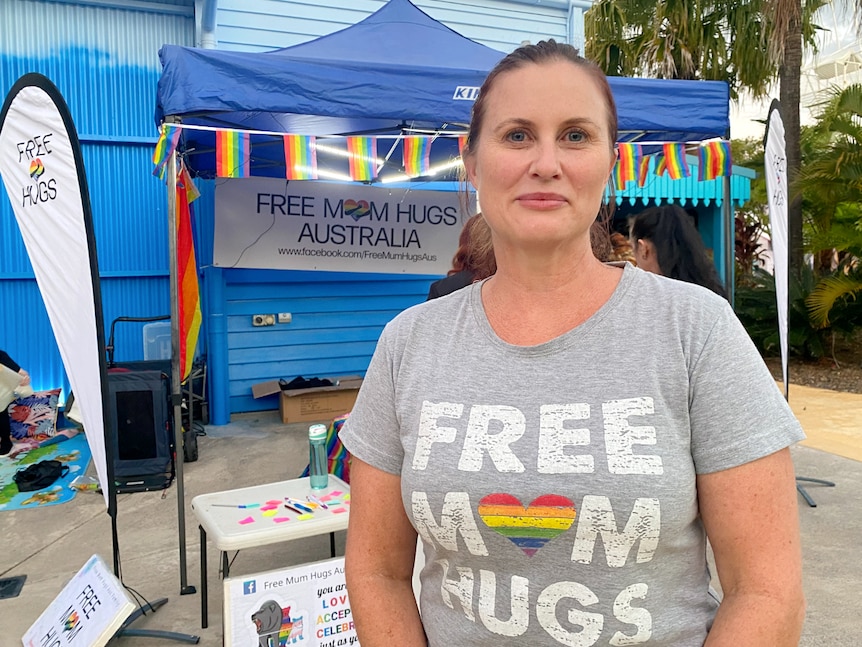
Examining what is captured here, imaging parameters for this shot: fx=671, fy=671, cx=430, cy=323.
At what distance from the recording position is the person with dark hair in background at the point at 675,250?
10.5ft

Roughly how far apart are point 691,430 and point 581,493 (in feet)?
0.61

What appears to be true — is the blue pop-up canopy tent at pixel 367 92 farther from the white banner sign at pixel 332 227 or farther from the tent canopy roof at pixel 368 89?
the white banner sign at pixel 332 227

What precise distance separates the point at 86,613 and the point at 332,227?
471 cm

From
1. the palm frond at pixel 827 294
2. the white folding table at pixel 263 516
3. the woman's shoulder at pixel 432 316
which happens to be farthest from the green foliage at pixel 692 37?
the woman's shoulder at pixel 432 316

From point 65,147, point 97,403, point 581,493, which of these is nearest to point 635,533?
point 581,493

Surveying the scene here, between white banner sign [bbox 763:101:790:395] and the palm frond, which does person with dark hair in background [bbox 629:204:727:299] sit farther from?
the palm frond

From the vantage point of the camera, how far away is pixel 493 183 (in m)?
1.11

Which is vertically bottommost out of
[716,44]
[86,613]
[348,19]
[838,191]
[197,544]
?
[197,544]

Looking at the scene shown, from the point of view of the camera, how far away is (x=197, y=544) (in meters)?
4.03

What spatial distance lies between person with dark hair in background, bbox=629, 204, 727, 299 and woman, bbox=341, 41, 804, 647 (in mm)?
2219

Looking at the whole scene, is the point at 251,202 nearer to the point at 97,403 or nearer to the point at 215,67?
the point at 215,67

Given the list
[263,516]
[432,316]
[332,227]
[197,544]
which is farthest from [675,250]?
[332,227]

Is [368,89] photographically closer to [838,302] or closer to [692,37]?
[838,302]

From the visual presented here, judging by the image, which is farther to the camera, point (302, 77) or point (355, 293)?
point (355, 293)
